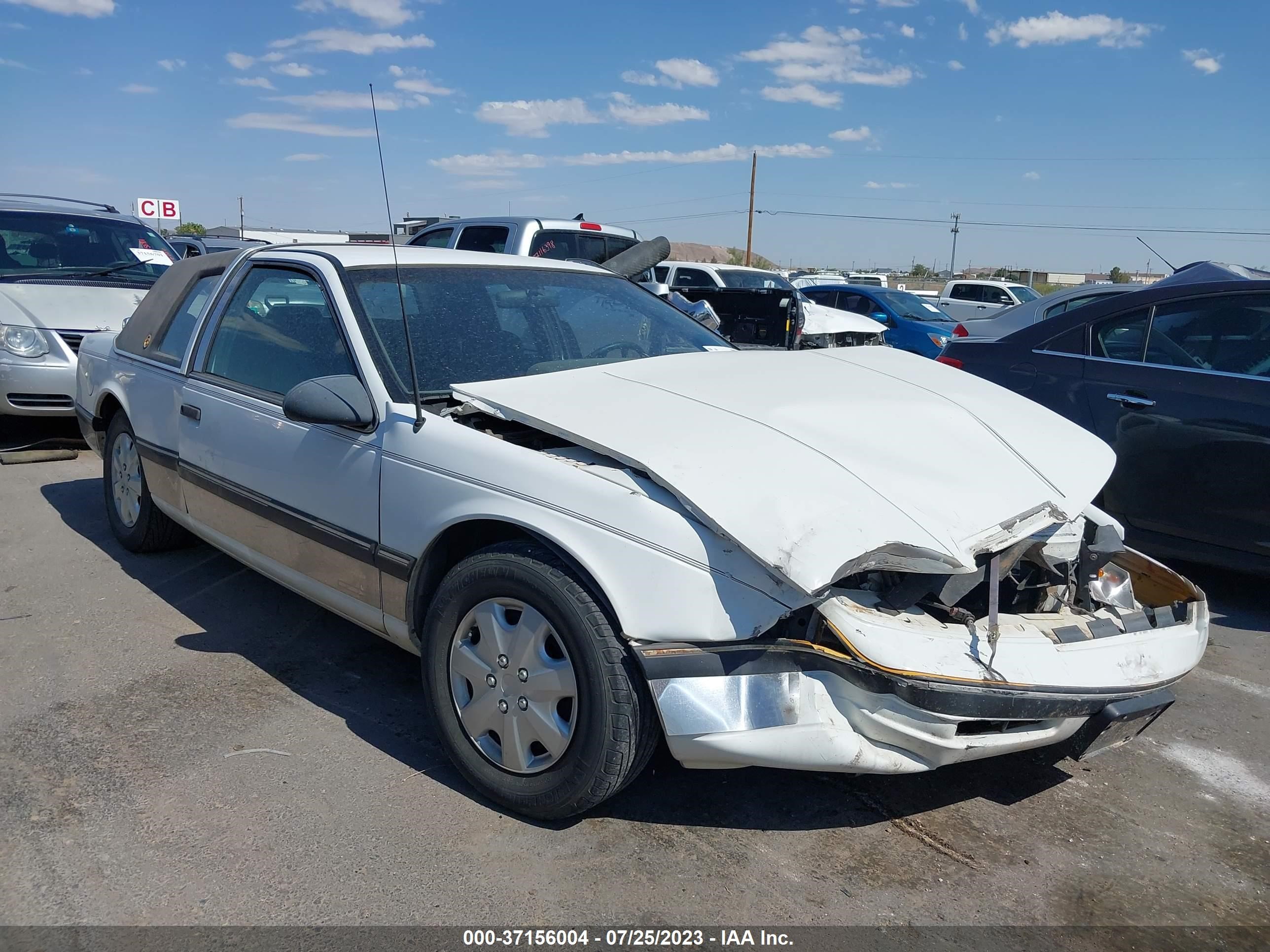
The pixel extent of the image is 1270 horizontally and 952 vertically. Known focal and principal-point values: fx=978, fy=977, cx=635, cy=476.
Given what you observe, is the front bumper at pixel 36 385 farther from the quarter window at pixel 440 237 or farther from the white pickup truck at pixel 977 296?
the white pickup truck at pixel 977 296

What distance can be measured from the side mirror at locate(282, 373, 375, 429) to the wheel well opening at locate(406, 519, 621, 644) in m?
0.48

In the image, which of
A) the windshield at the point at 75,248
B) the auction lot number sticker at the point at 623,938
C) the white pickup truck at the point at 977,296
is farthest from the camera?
the white pickup truck at the point at 977,296

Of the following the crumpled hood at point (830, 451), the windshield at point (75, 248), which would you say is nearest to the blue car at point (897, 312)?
the windshield at point (75, 248)

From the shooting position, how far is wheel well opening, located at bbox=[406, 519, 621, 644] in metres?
2.91

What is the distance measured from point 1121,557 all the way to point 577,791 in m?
2.05

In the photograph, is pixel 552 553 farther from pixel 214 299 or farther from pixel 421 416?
pixel 214 299

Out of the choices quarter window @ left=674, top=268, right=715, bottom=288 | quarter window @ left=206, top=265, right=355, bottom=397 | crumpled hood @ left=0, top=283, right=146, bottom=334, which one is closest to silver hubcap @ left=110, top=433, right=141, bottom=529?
quarter window @ left=206, top=265, right=355, bottom=397

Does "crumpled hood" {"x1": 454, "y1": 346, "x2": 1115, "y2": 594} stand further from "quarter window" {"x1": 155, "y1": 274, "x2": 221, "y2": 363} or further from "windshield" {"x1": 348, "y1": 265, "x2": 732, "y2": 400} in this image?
"quarter window" {"x1": 155, "y1": 274, "x2": 221, "y2": 363}

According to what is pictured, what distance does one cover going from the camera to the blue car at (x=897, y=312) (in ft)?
47.9

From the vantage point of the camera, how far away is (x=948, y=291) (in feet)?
82.4

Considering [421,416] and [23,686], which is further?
[23,686]

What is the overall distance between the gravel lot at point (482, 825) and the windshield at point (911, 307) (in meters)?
12.2

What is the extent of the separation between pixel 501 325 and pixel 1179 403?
3.28 metres

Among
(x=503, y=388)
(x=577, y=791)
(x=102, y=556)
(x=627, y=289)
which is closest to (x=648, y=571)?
(x=577, y=791)
